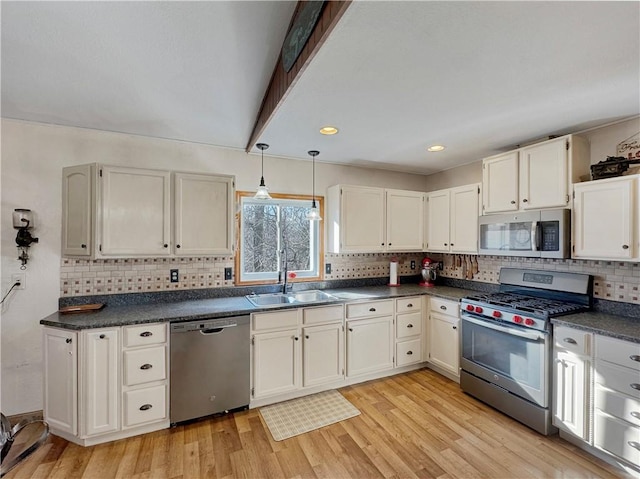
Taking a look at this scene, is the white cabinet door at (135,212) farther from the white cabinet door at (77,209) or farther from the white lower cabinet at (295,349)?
the white lower cabinet at (295,349)

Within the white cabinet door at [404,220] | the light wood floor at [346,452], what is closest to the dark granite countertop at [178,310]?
the white cabinet door at [404,220]

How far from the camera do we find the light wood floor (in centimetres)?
191

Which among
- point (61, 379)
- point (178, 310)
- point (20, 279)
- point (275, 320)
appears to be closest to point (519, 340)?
point (275, 320)

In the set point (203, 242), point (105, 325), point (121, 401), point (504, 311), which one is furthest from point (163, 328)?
point (504, 311)

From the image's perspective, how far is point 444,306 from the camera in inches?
126

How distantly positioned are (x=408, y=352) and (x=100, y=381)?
2.83 metres

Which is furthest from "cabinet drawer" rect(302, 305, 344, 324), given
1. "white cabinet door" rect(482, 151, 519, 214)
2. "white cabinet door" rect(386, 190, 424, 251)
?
"white cabinet door" rect(482, 151, 519, 214)

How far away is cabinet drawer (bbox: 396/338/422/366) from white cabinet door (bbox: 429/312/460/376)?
0.46 ft

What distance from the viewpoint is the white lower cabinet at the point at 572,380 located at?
205cm

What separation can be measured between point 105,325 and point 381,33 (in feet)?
8.13

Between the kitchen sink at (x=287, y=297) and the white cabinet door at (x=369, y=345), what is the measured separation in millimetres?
405

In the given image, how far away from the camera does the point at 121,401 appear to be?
86.4 inches

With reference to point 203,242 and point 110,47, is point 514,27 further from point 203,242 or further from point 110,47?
point 203,242

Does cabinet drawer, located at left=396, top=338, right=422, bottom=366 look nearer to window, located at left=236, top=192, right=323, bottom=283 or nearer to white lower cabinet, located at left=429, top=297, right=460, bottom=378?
white lower cabinet, located at left=429, top=297, right=460, bottom=378
